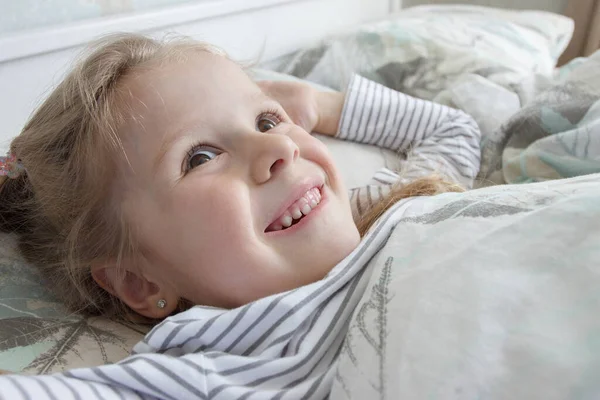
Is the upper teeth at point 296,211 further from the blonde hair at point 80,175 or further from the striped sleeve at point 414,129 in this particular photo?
the striped sleeve at point 414,129

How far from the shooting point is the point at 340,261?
73 centimetres

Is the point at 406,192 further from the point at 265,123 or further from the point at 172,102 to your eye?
the point at 172,102

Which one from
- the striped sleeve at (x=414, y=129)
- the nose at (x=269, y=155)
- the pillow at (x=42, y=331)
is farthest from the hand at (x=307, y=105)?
the pillow at (x=42, y=331)

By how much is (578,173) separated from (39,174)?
0.78m

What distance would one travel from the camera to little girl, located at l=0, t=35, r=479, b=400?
614 millimetres

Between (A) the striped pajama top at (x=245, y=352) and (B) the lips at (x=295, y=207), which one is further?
(B) the lips at (x=295, y=207)

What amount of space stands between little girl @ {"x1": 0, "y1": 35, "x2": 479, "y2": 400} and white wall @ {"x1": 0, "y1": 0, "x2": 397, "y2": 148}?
0.73ft

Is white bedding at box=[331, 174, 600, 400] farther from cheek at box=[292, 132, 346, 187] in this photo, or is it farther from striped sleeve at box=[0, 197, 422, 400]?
cheek at box=[292, 132, 346, 187]

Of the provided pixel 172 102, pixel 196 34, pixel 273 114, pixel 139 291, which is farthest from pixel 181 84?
pixel 196 34

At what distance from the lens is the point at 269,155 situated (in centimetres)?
71

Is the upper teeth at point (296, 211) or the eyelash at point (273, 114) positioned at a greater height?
the eyelash at point (273, 114)

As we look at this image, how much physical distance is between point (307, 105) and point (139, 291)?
46 centimetres

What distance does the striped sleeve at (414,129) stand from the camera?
1.08 m

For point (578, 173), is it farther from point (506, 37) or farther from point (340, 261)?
point (506, 37)
